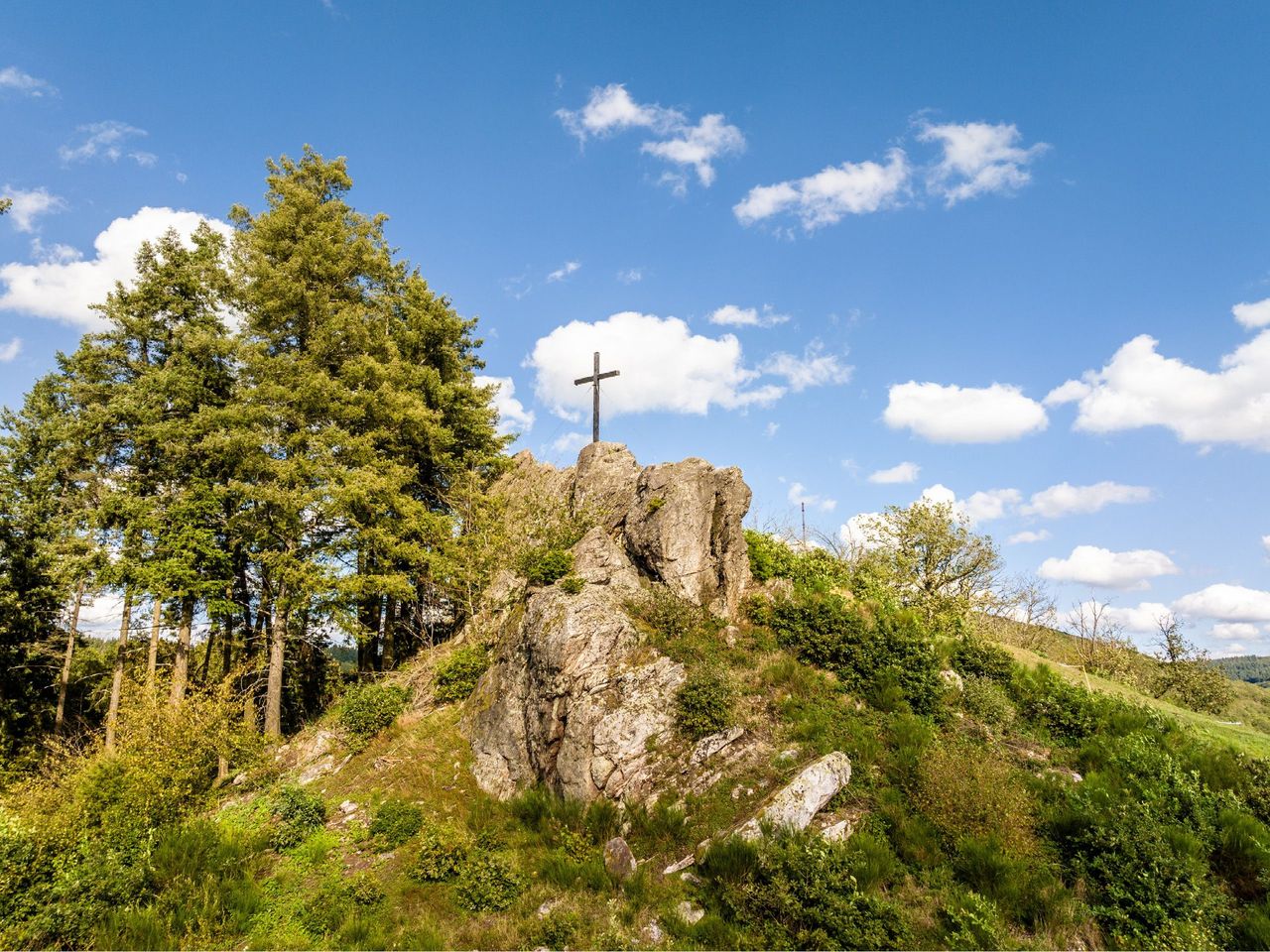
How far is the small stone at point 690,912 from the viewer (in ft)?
28.5

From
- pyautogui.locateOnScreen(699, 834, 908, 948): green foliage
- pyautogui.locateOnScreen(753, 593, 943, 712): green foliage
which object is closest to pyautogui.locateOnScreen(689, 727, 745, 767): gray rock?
pyautogui.locateOnScreen(699, 834, 908, 948): green foliage

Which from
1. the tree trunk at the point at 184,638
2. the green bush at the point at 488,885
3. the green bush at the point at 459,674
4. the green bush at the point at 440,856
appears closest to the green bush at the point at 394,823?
the green bush at the point at 440,856

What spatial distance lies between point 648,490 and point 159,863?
13873 mm

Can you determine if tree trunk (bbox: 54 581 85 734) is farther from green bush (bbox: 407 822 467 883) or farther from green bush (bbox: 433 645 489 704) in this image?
green bush (bbox: 407 822 467 883)

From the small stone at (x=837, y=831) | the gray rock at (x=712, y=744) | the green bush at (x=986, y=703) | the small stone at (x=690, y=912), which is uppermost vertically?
the green bush at (x=986, y=703)

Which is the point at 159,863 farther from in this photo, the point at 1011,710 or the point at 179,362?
the point at 1011,710

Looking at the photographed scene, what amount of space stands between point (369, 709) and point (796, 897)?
13.2 m

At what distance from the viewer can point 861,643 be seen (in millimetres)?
14469

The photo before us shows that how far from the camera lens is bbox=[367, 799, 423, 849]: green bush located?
1155cm

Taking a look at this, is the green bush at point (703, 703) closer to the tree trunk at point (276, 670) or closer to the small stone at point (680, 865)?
the small stone at point (680, 865)

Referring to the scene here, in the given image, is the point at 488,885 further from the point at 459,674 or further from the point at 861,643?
the point at 861,643

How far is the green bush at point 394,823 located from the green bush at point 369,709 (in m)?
4.07

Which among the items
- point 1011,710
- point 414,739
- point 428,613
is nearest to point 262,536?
point 428,613

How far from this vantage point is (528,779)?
12820 mm
